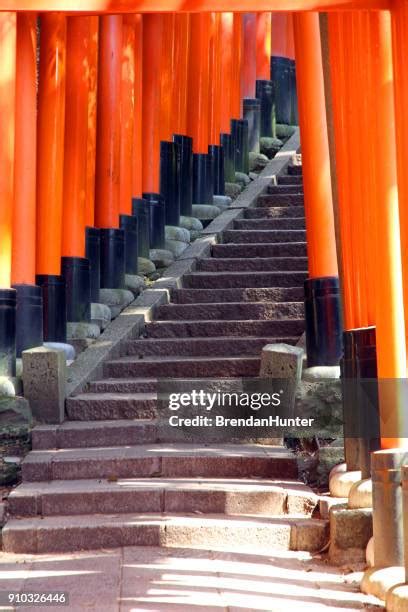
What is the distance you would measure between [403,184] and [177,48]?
30.4 ft

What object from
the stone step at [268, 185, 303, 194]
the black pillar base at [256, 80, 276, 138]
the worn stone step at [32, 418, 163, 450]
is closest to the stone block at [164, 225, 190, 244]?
the stone step at [268, 185, 303, 194]

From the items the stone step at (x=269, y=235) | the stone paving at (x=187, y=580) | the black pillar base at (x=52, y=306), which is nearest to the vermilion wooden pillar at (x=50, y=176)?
the black pillar base at (x=52, y=306)

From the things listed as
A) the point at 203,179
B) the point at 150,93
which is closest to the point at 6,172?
the point at 150,93

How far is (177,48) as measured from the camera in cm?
1482

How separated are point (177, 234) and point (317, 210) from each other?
4.21 metres

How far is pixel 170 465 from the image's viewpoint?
8.01m

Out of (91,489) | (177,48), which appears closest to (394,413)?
(91,489)

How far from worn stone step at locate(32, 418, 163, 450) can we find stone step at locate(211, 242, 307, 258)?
3.88 m

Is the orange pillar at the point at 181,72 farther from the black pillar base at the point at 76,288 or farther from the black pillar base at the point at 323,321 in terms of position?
the black pillar base at the point at 323,321

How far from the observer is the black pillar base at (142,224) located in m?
12.9

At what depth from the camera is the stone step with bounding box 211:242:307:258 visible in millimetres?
12142

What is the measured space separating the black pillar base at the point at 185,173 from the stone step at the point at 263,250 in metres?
1.77

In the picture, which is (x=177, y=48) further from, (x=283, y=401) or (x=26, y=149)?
(x=283, y=401)

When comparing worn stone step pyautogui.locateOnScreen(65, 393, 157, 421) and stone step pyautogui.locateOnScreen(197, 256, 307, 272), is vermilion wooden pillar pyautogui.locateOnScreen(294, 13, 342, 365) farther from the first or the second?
stone step pyautogui.locateOnScreen(197, 256, 307, 272)
